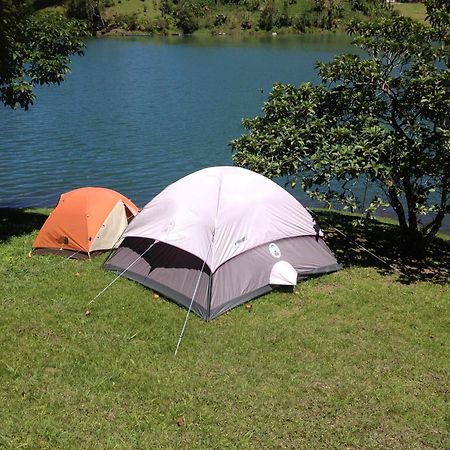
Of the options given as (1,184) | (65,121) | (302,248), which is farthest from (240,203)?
(65,121)

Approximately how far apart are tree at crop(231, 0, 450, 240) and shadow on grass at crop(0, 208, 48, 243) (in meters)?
6.93

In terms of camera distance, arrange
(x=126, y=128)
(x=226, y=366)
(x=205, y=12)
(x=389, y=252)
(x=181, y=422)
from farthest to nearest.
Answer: (x=205, y=12) → (x=126, y=128) → (x=389, y=252) → (x=226, y=366) → (x=181, y=422)

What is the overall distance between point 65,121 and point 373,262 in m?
30.6

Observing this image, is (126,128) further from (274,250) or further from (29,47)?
(274,250)

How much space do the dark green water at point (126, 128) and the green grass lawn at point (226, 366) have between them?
14.1 metres

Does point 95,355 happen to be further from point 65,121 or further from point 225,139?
point 65,121

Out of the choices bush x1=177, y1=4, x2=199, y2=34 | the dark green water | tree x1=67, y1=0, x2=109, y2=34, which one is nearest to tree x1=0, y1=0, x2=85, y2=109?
the dark green water

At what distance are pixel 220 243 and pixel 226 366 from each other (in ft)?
9.97

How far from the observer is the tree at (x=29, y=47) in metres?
14.5

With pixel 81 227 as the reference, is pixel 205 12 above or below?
below

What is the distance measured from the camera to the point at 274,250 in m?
11.8

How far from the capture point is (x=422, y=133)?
42.8ft

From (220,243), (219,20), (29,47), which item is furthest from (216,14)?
(220,243)

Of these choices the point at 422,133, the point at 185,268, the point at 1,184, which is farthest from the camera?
the point at 1,184
